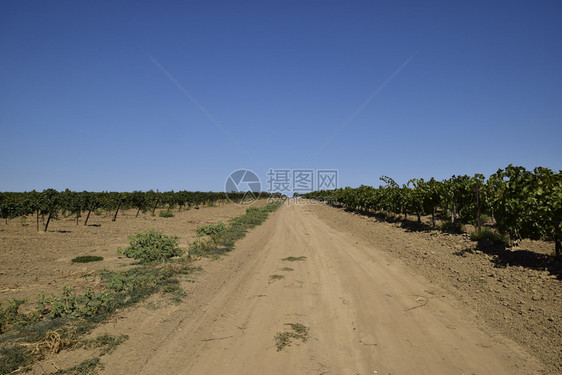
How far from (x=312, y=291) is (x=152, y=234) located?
858 cm

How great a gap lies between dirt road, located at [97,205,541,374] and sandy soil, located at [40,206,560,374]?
2cm

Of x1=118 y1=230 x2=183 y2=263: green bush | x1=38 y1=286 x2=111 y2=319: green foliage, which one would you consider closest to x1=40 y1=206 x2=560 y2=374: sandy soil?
x1=38 y1=286 x2=111 y2=319: green foliage

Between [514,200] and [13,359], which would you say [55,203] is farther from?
[514,200]

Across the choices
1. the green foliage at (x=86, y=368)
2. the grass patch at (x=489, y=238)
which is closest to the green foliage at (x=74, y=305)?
the green foliage at (x=86, y=368)

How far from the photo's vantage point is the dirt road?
4.51 meters

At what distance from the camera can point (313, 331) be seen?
5621 millimetres

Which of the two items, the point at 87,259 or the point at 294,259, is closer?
the point at 87,259

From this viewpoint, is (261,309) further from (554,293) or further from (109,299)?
(554,293)

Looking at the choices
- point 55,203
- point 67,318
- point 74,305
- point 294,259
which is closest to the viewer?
point 67,318

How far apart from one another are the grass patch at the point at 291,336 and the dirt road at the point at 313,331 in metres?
0.02

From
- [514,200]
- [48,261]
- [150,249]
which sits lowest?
[48,261]

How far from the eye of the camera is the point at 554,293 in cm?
703

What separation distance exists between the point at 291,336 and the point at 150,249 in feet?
29.1

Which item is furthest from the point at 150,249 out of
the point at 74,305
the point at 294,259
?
the point at 294,259
